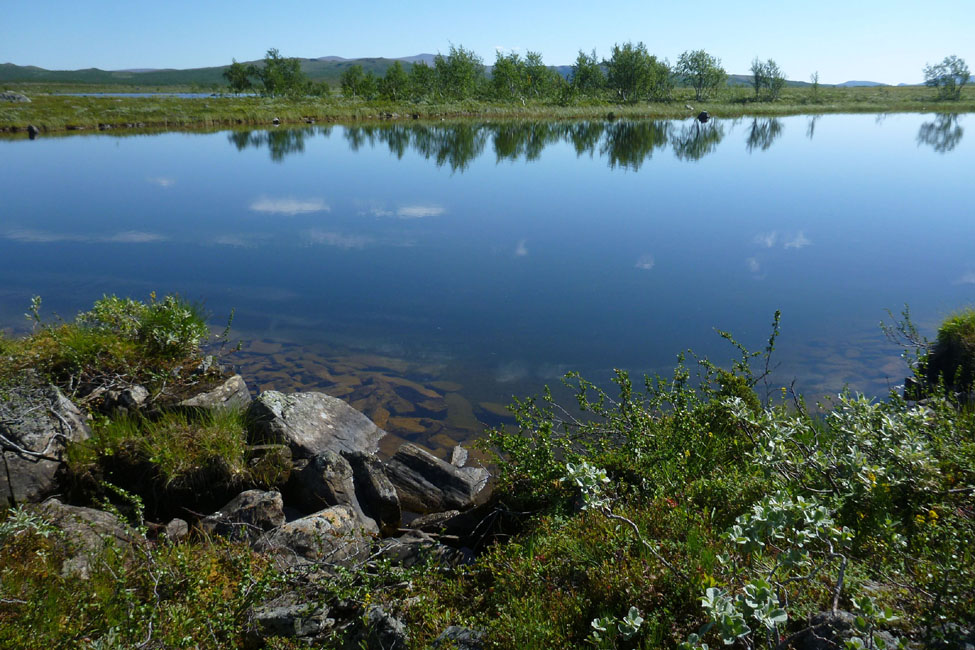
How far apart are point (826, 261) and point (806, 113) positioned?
8423cm

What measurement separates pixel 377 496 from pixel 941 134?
206 feet

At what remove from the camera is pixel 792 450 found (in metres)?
4.39

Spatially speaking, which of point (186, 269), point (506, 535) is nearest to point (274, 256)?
point (186, 269)

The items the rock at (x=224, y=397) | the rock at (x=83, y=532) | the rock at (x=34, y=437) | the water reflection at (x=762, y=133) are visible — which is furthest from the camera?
the water reflection at (x=762, y=133)

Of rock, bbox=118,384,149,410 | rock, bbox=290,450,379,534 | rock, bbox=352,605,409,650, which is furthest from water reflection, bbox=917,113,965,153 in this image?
rock, bbox=352,605,409,650

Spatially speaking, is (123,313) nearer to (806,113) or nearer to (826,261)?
(826,261)

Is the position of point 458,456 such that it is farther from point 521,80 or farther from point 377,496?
point 521,80

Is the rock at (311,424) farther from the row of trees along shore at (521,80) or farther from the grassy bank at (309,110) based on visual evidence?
the row of trees along shore at (521,80)

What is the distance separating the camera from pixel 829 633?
2793mm

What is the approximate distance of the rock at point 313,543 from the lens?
4.90 meters

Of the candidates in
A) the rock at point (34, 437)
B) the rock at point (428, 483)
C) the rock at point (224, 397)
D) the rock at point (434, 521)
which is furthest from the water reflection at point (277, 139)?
the rock at point (434, 521)

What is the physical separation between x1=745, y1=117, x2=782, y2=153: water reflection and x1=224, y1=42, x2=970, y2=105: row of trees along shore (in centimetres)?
3361

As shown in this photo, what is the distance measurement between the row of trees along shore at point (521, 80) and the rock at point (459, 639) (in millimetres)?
90858

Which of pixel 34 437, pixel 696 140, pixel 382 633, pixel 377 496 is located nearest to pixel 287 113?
pixel 696 140
